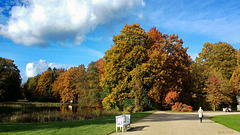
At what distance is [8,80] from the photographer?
42750 millimetres

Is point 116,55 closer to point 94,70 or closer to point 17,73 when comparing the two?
point 94,70

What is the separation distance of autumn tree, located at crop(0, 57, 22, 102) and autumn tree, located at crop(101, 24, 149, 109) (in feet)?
83.7

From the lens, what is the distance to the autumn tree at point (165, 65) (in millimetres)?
28562

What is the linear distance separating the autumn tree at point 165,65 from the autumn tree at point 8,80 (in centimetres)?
3335

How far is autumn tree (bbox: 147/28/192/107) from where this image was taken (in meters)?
28.6

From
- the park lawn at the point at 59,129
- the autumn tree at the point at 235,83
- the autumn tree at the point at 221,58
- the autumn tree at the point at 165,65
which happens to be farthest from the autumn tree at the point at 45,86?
the park lawn at the point at 59,129

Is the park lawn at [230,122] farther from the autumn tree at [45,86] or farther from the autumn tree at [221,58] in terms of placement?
the autumn tree at [45,86]

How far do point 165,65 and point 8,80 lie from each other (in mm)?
35665

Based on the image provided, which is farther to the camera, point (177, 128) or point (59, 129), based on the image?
point (177, 128)

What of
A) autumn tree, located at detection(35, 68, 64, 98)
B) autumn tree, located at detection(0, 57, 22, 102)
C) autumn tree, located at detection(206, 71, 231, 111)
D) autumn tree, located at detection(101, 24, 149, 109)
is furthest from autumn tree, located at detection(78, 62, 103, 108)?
autumn tree, located at detection(35, 68, 64, 98)

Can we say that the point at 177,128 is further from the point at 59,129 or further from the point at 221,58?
the point at 221,58

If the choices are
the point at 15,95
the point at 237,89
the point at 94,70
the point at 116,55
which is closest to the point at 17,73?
the point at 15,95

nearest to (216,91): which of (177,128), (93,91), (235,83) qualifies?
(235,83)

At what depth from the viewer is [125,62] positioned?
29922mm
